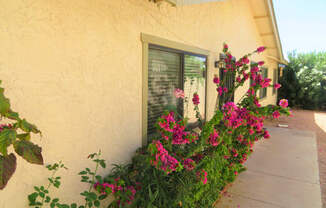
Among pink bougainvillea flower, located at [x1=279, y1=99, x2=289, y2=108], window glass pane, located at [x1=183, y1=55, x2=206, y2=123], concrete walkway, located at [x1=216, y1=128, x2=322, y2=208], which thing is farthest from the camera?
window glass pane, located at [x1=183, y1=55, x2=206, y2=123]

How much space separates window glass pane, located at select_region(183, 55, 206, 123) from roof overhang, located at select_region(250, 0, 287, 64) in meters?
4.15

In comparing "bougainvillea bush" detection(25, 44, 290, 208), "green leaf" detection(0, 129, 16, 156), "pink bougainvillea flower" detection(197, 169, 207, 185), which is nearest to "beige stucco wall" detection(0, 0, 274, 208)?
"bougainvillea bush" detection(25, 44, 290, 208)

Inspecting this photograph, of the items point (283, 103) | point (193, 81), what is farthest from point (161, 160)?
point (193, 81)


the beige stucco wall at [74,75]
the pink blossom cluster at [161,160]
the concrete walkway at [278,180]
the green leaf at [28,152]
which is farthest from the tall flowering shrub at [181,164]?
the green leaf at [28,152]

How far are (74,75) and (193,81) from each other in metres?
2.95

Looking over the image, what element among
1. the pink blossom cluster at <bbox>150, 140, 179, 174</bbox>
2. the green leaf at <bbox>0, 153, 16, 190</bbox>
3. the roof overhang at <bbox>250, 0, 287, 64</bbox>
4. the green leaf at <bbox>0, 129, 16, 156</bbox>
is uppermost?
the roof overhang at <bbox>250, 0, 287, 64</bbox>

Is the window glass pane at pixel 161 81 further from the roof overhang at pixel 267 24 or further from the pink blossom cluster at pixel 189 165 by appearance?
the roof overhang at pixel 267 24

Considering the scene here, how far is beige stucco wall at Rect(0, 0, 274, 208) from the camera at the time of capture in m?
1.91

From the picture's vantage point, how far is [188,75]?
4.61m

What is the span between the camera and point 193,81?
4.84 meters

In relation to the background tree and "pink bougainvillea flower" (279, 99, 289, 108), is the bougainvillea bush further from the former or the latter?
the background tree

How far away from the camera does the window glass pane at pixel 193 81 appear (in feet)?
14.9

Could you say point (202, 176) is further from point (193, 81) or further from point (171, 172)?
point (193, 81)

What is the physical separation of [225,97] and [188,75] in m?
0.86
